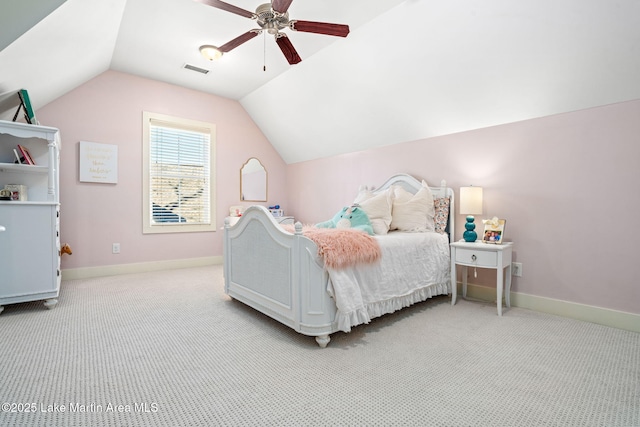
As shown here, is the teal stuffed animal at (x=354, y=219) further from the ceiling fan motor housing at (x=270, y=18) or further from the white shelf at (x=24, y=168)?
the white shelf at (x=24, y=168)

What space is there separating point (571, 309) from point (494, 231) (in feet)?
2.78

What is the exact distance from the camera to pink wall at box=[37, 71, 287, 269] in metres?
3.80

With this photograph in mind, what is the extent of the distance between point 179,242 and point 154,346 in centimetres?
279

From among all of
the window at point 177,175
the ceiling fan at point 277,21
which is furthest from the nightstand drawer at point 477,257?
the window at point 177,175

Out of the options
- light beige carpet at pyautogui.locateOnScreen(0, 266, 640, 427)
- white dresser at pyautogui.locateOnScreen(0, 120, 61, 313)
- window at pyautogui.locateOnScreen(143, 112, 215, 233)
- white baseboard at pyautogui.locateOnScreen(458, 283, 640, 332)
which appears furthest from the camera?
window at pyautogui.locateOnScreen(143, 112, 215, 233)

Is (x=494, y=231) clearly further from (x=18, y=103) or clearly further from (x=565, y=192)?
(x=18, y=103)

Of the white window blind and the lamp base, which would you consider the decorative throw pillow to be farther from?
the white window blind

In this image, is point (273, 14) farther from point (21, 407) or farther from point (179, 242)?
point (179, 242)

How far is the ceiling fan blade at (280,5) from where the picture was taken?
1990mm

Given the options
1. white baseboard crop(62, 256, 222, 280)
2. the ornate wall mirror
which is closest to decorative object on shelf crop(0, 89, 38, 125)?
white baseboard crop(62, 256, 222, 280)

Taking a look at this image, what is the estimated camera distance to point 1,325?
7.77 ft

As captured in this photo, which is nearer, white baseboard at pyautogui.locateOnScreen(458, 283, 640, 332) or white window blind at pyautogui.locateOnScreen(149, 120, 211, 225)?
white baseboard at pyautogui.locateOnScreen(458, 283, 640, 332)

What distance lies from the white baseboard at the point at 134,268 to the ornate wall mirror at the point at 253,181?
115 centimetres

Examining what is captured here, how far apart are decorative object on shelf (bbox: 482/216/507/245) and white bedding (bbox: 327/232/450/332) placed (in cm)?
39
